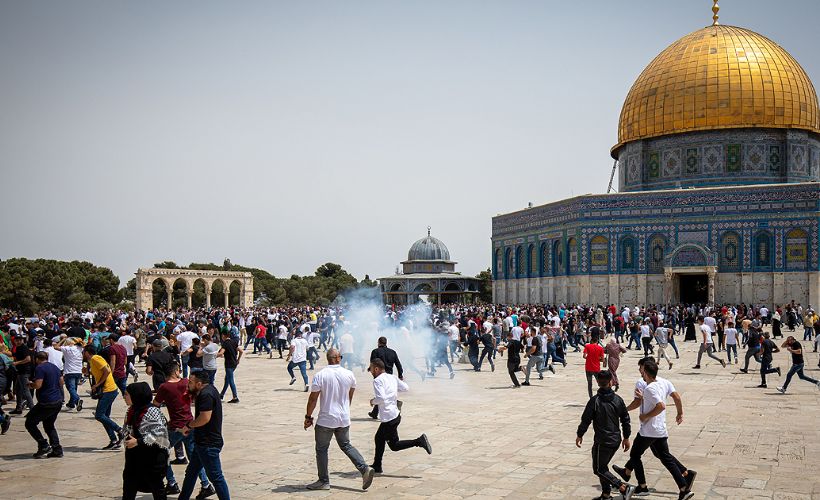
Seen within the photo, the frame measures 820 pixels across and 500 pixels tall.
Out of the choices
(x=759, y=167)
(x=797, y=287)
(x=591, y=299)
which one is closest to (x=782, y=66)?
(x=759, y=167)

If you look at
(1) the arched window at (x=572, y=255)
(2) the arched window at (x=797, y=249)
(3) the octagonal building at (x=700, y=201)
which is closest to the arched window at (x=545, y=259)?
(3) the octagonal building at (x=700, y=201)

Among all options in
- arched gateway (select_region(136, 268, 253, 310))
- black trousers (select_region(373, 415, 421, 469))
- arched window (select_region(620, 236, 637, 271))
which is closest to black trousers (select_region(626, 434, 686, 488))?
black trousers (select_region(373, 415, 421, 469))

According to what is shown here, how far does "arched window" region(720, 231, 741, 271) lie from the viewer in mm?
43281

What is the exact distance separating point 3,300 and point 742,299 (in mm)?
51998

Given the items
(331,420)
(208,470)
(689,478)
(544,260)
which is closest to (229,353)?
(331,420)

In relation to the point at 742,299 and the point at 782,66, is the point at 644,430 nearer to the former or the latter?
the point at 742,299

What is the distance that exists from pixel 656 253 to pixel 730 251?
3.96 metres

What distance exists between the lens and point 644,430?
777cm

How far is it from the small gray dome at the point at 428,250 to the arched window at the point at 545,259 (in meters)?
27.1

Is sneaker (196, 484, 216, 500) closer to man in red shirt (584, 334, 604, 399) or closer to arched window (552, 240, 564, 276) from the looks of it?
man in red shirt (584, 334, 604, 399)

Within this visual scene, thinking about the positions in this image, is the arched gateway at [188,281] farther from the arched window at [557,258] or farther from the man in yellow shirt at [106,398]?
the man in yellow shirt at [106,398]

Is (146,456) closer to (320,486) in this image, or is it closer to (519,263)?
(320,486)

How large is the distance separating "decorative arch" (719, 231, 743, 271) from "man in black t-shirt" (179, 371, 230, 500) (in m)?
41.0

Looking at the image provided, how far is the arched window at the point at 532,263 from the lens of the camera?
51344mm
